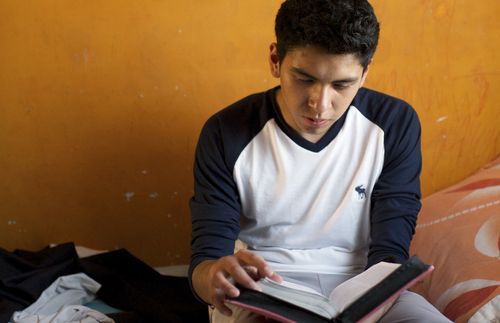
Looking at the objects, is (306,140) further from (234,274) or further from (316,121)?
(234,274)

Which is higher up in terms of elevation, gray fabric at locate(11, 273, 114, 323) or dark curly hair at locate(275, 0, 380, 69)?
dark curly hair at locate(275, 0, 380, 69)

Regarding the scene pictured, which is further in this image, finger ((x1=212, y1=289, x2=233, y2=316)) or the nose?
the nose

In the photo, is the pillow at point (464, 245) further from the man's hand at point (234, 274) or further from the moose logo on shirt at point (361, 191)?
the man's hand at point (234, 274)

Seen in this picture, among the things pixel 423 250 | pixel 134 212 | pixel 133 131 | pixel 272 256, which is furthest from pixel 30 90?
pixel 423 250

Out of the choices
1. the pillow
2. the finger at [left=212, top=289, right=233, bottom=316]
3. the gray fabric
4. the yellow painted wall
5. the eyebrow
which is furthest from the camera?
the yellow painted wall

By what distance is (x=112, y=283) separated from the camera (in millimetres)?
1620

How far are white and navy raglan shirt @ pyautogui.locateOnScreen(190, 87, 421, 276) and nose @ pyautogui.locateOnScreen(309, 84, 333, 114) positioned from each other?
16cm

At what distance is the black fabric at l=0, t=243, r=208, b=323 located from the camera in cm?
152

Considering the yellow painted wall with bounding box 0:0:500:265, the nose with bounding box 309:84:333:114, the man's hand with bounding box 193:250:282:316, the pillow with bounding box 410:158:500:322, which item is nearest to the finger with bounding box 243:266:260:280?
the man's hand with bounding box 193:250:282:316

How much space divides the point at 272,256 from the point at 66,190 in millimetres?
751

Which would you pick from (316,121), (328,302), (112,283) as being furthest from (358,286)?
(112,283)

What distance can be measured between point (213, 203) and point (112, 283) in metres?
0.56

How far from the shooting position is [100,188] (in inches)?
68.0

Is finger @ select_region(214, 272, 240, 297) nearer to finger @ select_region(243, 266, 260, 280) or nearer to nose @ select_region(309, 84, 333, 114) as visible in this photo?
finger @ select_region(243, 266, 260, 280)
